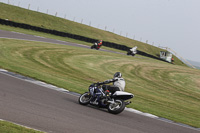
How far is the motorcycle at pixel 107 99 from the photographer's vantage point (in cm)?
1036

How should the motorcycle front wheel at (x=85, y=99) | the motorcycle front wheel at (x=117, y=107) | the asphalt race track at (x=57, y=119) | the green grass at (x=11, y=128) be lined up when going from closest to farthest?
the green grass at (x=11, y=128)
the asphalt race track at (x=57, y=119)
the motorcycle front wheel at (x=117, y=107)
the motorcycle front wheel at (x=85, y=99)

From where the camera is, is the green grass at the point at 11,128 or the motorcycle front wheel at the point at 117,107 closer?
the green grass at the point at 11,128

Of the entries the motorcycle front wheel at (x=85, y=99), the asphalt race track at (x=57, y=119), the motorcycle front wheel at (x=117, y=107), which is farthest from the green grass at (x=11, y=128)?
the motorcycle front wheel at (x=85, y=99)

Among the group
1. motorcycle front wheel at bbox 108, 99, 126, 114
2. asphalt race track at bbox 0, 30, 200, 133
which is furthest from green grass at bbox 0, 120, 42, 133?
motorcycle front wheel at bbox 108, 99, 126, 114

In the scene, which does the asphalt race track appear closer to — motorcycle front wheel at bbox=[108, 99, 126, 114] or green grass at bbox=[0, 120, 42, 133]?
motorcycle front wheel at bbox=[108, 99, 126, 114]

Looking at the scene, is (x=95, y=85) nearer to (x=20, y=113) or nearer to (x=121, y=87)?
(x=121, y=87)

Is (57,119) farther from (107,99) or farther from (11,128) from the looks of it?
(107,99)

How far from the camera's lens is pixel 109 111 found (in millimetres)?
10547

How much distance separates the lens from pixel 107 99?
35.1 ft

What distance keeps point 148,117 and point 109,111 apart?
1741 mm

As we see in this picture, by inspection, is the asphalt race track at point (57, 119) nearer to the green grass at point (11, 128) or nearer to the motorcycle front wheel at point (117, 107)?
the motorcycle front wheel at point (117, 107)

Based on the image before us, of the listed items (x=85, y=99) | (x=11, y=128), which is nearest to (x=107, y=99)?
(x=85, y=99)

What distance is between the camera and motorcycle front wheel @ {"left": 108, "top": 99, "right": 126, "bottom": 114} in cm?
1028

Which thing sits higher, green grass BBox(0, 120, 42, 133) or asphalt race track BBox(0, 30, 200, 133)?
green grass BBox(0, 120, 42, 133)
